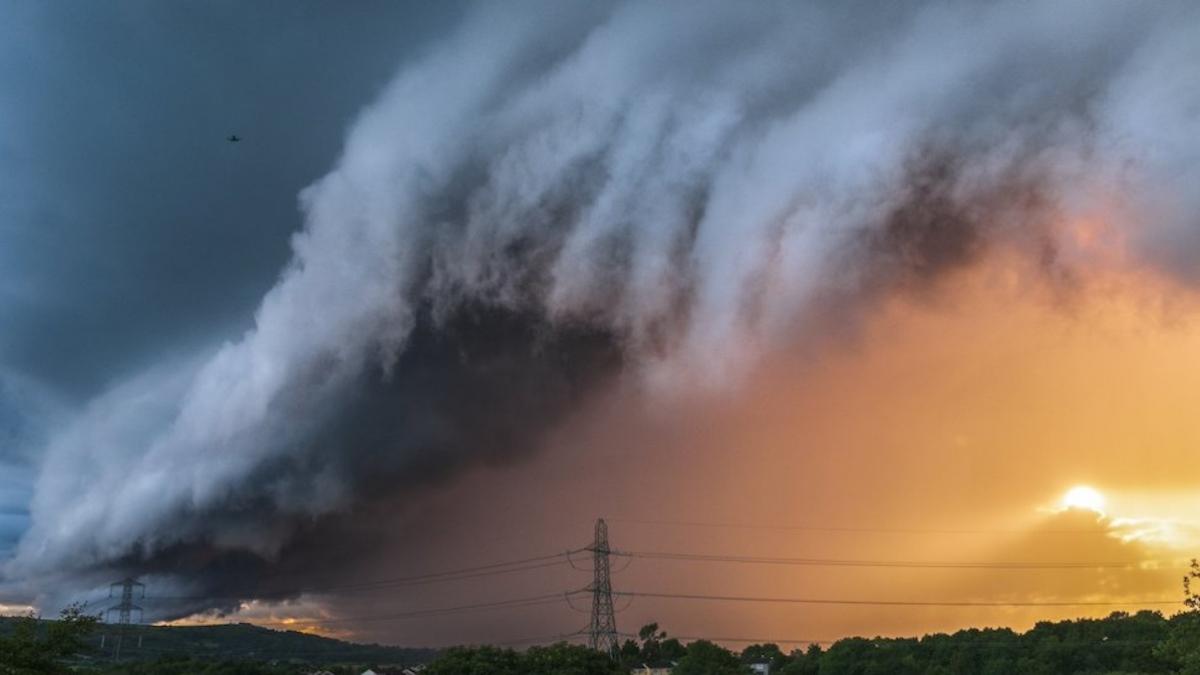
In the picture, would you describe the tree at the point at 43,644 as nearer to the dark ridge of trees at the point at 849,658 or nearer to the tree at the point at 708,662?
the dark ridge of trees at the point at 849,658

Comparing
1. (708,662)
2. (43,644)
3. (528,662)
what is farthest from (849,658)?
(43,644)

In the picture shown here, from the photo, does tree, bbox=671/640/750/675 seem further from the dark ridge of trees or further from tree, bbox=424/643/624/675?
tree, bbox=424/643/624/675

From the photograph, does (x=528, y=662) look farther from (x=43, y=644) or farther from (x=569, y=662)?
(x=43, y=644)

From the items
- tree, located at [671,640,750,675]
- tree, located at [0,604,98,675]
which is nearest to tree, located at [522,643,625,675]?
tree, located at [671,640,750,675]

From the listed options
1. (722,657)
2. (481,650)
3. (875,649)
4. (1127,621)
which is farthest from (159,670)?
(1127,621)

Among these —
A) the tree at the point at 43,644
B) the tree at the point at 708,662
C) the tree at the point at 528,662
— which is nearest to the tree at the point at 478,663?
the tree at the point at 528,662

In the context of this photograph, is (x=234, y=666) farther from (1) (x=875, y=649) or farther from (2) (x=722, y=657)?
(1) (x=875, y=649)
